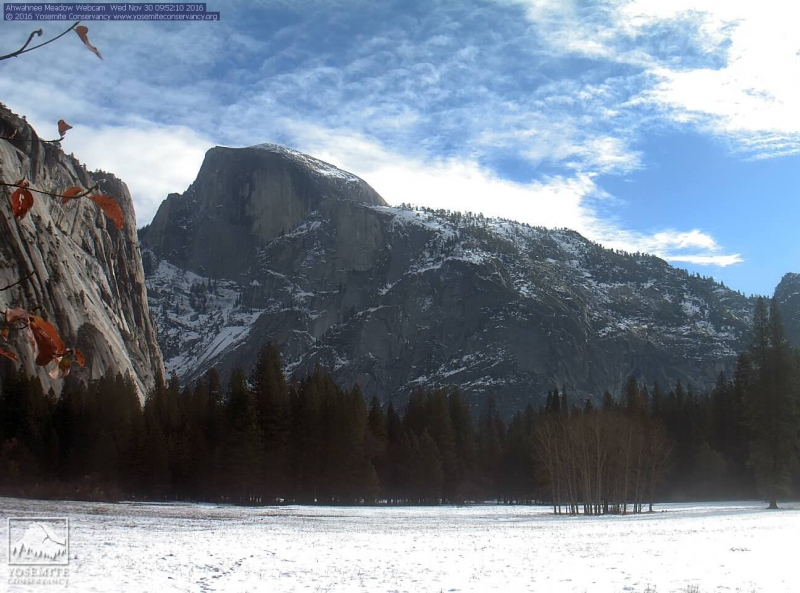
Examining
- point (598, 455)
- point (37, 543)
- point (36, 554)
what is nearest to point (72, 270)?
point (598, 455)

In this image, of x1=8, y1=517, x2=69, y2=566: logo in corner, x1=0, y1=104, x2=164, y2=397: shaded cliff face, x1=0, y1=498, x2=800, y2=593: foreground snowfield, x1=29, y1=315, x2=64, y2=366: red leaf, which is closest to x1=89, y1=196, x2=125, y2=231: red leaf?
x1=29, y1=315, x2=64, y2=366: red leaf

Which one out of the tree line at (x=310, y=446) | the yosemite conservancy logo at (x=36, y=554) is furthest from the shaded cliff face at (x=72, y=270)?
the yosemite conservancy logo at (x=36, y=554)

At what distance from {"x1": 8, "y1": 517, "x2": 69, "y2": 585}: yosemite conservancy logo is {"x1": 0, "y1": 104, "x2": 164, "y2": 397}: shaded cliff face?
52.6 meters

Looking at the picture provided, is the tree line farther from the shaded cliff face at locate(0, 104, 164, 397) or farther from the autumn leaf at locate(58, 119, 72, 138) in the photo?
the autumn leaf at locate(58, 119, 72, 138)

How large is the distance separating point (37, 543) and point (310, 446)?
176 feet

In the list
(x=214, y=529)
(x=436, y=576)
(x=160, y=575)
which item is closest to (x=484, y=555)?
(x=436, y=576)

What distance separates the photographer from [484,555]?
22.7 metres

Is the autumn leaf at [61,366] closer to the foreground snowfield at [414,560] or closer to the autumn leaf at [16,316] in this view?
the autumn leaf at [16,316]

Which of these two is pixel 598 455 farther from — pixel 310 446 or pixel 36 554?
pixel 36 554

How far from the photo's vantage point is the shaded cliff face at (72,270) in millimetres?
85625

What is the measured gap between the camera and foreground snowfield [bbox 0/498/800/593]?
630 inches

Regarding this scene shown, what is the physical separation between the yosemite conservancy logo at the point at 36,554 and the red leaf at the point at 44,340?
12804 millimetres

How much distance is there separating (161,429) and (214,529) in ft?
129

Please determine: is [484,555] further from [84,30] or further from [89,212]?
[89,212]
